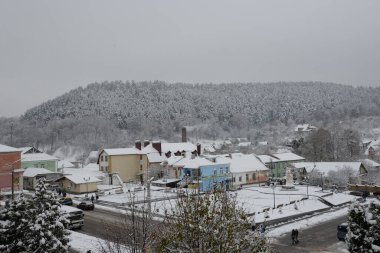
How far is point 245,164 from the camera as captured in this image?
204 feet

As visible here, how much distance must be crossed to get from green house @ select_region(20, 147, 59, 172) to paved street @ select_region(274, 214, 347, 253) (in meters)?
45.2

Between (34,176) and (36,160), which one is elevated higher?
(36,160)

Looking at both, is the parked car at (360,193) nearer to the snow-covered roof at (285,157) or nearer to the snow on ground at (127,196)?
the snow on ground at (127,196)

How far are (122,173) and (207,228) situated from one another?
57288 millimetres

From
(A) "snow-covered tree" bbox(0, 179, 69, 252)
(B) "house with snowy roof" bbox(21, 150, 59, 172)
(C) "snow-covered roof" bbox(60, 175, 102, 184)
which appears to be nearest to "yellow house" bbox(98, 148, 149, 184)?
(B) "house with snowy roof" bbox(21, 150, 59, 172)

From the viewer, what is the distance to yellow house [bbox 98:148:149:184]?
65125 mm

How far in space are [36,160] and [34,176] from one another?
516 centimetres

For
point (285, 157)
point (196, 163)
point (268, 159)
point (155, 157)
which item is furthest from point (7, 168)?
point (285, 157)

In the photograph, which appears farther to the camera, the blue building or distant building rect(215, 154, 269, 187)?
distant building rect(215, 154, 269, 187)

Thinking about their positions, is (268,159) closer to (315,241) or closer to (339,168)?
(339,168)

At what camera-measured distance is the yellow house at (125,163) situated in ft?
214

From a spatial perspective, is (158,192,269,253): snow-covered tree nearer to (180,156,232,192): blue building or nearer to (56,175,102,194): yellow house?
(180,156,232,192): blue building

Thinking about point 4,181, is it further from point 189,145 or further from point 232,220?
point 232,220

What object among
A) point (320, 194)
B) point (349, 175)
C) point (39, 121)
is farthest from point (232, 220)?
point (39, 121)
